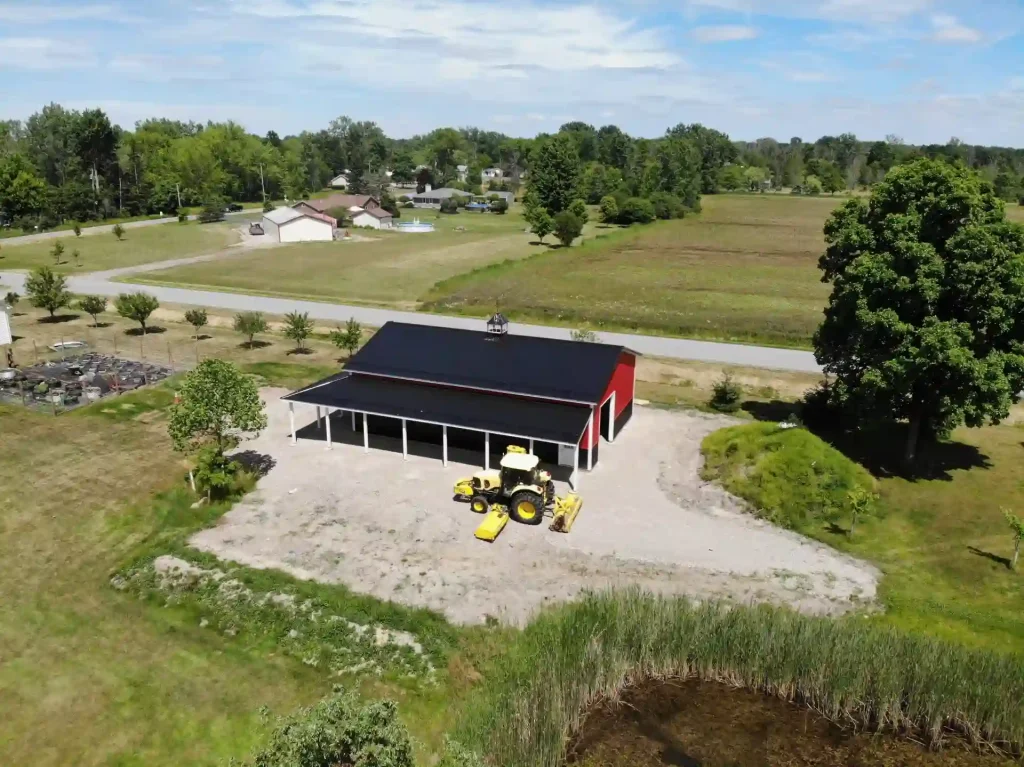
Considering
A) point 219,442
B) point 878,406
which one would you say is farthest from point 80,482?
point 878,406

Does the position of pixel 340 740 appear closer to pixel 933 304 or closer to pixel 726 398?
pixel 933 304

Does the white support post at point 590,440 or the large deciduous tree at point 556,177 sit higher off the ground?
the large deciduous tree at point 556,177

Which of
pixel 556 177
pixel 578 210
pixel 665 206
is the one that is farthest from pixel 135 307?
pixel 665 206

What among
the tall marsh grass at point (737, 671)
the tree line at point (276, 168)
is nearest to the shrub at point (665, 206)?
the tree line at point (276, 168)

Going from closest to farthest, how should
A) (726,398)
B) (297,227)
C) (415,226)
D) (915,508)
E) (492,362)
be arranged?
1. (915,508)
2. (492,362)
3. (726,398)
4. (297,227)
5. (415,226)

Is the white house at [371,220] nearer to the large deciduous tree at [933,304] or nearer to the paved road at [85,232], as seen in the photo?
the paved road at [85,232]

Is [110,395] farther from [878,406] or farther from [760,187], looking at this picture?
[760,187]
